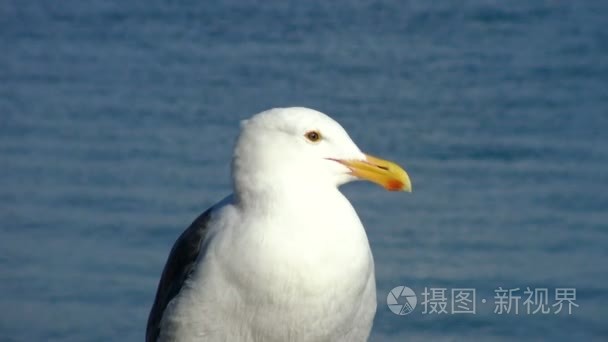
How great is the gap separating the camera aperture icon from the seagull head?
278 cm

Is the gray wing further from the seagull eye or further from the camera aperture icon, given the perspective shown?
the camera aperture icon

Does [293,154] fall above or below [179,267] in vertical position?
above

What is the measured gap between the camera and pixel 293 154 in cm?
511

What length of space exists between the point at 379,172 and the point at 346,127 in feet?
15.4

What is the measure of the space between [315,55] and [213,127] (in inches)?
72.3

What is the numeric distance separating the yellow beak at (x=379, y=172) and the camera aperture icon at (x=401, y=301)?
8.73 feet

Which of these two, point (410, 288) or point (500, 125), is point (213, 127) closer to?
point (500, 125)

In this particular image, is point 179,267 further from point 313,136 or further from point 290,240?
point 313,136

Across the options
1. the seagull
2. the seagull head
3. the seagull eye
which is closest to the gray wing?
the seagull

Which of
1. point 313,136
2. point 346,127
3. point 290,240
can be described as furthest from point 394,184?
point 346,127

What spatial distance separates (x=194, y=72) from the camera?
451 inches

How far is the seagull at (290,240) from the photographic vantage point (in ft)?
16.6

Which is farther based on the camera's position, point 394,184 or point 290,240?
point 394,184

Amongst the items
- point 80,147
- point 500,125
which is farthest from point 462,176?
point 80,147
